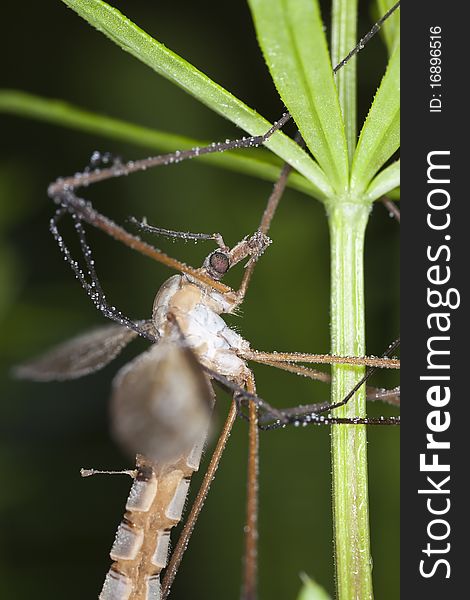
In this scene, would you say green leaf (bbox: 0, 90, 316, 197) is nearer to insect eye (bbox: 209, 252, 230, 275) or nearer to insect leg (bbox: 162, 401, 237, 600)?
insect eye (bbox: 209, 252, 230, 275)

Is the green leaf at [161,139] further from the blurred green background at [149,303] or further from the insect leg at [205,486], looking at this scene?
the blurred green background at [149,303]

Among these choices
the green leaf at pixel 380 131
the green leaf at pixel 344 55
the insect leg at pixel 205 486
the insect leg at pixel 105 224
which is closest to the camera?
the green leaf at pixel 380 131

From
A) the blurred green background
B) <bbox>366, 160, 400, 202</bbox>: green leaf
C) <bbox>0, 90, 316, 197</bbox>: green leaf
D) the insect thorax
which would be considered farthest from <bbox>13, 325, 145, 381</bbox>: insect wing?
the blurred green background

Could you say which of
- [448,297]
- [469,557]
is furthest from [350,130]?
[469,557]

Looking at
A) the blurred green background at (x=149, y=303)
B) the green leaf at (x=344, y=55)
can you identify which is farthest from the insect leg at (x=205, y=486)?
the blurred green background at (x=149, y=303)

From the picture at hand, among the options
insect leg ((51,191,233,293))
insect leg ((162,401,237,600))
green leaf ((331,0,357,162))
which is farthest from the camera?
insect leg ((162,401,237,600))
